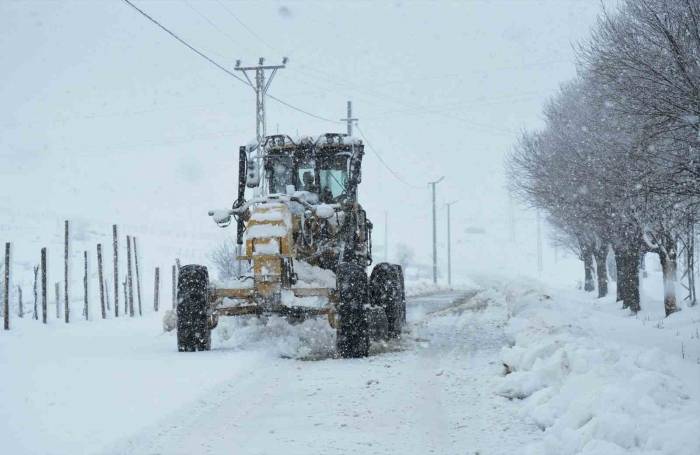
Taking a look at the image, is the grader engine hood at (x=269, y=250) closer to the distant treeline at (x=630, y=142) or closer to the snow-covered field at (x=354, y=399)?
the snow-covered field at (x=354, y=399)

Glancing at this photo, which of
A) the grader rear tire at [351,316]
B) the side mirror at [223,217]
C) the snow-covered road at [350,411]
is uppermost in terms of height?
the side mirror at [223,217]

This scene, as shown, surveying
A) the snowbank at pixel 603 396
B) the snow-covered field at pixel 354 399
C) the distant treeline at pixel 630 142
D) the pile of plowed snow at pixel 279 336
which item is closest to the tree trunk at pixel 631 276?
the distant treeline at pixel 630 142

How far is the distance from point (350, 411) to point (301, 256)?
166 inches

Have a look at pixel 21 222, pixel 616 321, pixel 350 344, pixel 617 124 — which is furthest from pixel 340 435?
pixel 21 222

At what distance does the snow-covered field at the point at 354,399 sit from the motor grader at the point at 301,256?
0.54 m

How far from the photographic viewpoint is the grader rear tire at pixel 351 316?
909 centimetres

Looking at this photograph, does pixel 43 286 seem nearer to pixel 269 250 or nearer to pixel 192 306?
pixel 192 306

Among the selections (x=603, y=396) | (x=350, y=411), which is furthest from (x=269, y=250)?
(x=603, y=396)

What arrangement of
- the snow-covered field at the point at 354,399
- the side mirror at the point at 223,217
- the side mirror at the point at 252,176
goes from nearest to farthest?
the snow-covered field at the point at 354,399 < the side mirror at the point at 223,217 < the side mirror at the point at 252,176

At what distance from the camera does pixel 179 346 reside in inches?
381

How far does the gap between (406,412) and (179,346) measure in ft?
14.8

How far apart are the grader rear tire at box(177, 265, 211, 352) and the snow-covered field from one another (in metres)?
0.36

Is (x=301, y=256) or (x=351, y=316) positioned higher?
(x=301, y=256)

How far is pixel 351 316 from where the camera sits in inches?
359
